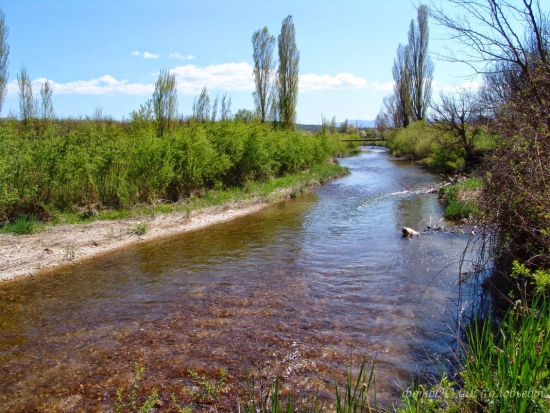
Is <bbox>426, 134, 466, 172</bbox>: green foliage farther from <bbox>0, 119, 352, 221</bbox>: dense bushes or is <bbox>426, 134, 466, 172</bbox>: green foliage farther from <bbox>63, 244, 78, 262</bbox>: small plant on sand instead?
<bbox>63, 244, 78, 262</bbox>: small plant on sand

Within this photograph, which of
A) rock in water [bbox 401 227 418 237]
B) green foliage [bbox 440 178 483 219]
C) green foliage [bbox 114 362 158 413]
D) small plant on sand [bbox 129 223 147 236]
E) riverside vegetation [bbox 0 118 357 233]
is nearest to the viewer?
green foliage [bbox 114 362 158 413]

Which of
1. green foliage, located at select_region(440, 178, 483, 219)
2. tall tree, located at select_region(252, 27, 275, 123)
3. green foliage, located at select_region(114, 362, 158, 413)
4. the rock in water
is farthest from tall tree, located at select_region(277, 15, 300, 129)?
green foliage, located at select_region(114, 362, 158, 413)

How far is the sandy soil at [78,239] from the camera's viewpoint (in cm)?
892

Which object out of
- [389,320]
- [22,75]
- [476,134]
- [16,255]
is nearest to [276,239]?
[389,320]

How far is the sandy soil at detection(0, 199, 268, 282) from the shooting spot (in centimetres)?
892

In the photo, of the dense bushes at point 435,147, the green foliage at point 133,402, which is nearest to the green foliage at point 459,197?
the dense bushes at point 435,147

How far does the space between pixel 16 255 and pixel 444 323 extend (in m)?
8.98

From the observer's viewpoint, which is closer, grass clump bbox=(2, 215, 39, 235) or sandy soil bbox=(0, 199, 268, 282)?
sandy soil bbox=(0, 199, 268, 282)

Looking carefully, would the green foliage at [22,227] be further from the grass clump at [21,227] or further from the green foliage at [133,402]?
the green foliage at [133,402]

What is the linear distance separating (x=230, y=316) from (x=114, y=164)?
29.5ft

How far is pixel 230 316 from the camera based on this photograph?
640 centimetres

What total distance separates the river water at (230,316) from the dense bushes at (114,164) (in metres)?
3.48

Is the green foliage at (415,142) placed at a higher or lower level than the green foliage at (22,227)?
higher

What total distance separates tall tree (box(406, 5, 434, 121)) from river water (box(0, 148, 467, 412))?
4118 centimetres
